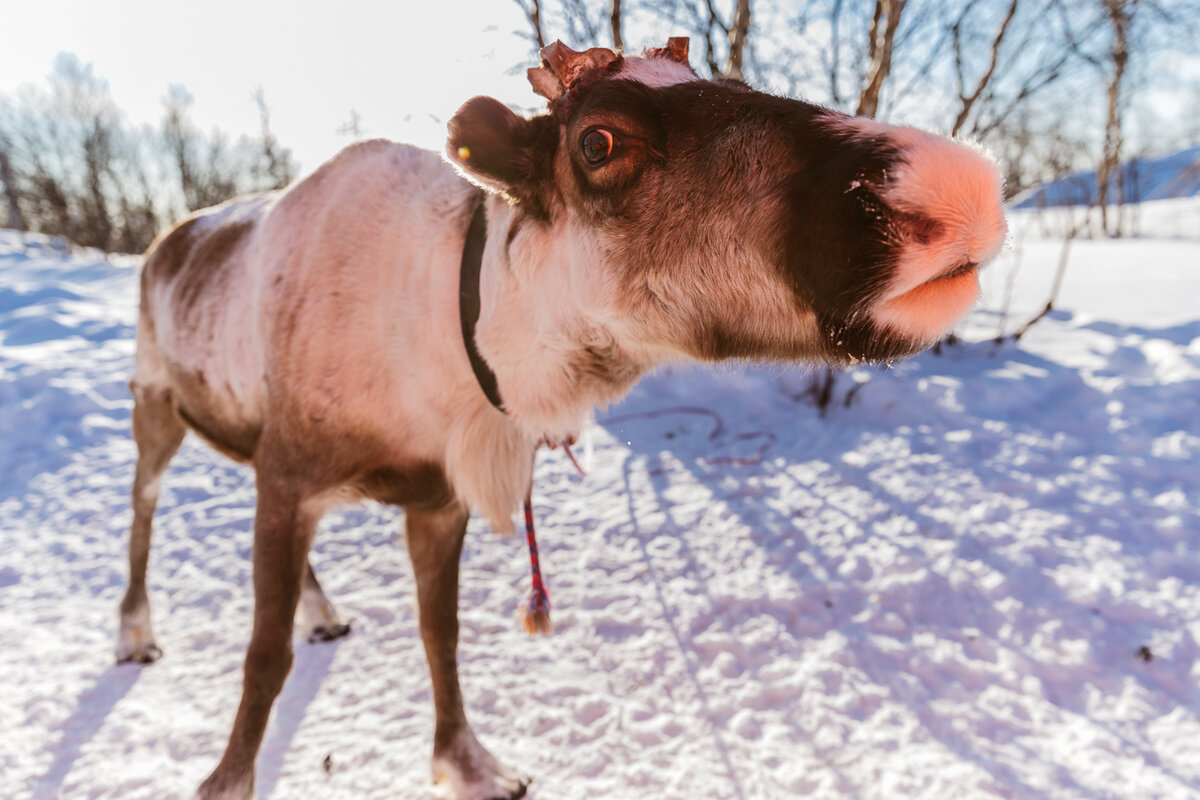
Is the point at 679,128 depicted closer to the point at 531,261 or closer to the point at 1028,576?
the point at 531,261

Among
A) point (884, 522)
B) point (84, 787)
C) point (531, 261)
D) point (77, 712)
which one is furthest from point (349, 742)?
point (884, 522)

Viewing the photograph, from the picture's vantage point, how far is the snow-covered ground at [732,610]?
2180mm

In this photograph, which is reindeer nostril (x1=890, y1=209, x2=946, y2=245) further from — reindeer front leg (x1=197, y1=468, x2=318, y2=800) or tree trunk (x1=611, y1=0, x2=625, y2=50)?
tree trunk (x1=611, y1=0, x2=625, y2=50)

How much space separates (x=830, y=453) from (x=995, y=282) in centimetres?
624

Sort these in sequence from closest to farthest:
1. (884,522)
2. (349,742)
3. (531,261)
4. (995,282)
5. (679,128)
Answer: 1. (679,128)
2. (531,261)
3. (349,742)
4. (884,522)
5. (995,282)

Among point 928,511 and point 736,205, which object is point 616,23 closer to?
point 928,511

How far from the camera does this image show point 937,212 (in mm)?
958

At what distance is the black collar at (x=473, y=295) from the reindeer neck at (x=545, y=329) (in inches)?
0.9

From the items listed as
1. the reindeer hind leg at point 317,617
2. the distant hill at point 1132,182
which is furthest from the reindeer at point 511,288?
the distant hill at point 1132,182

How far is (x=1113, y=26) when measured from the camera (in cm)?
618

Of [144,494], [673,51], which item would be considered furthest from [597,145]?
[144,494]

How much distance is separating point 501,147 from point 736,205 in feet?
1.75

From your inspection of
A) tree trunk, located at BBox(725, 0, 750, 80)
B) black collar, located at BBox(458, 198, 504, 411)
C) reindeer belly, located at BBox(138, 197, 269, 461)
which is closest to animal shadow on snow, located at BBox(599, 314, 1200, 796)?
black collar, located at BBox(458, 198, 504, 411)

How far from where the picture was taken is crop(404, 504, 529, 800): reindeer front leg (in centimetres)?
211
